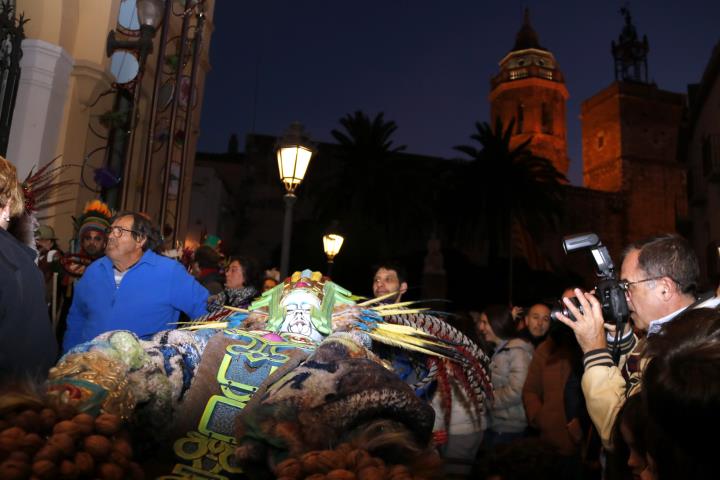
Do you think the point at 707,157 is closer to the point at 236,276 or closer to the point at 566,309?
the point at 236,276

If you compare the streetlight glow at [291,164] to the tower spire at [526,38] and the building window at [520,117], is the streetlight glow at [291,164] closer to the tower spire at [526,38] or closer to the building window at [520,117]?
the building window at [520,117]

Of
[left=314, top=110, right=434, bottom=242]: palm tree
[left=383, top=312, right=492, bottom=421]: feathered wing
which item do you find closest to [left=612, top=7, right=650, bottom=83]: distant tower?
[left=314, top=110, right=434, bottom=242]: palm tree

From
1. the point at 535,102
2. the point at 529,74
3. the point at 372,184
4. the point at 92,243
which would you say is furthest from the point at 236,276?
the point at 529,74

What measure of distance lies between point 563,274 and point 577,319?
37646 mm

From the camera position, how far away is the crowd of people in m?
1.55

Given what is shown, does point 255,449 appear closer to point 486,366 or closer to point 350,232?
point 486,366

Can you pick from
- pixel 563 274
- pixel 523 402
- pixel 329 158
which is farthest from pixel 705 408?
pixel 563 274

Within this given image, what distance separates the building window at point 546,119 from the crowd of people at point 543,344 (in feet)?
152

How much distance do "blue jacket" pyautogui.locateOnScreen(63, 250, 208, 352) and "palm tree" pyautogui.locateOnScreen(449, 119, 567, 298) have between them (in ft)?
94.0

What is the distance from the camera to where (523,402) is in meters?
5.05

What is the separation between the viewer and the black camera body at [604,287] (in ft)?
8.89

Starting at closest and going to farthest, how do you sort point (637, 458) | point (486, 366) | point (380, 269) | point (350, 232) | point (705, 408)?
point (705, 408) → point (637, 458) → point (486, 366) → point (380, 269) → point (350, 232)

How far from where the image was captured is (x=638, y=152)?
44438mm

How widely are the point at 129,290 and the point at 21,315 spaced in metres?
1.55
